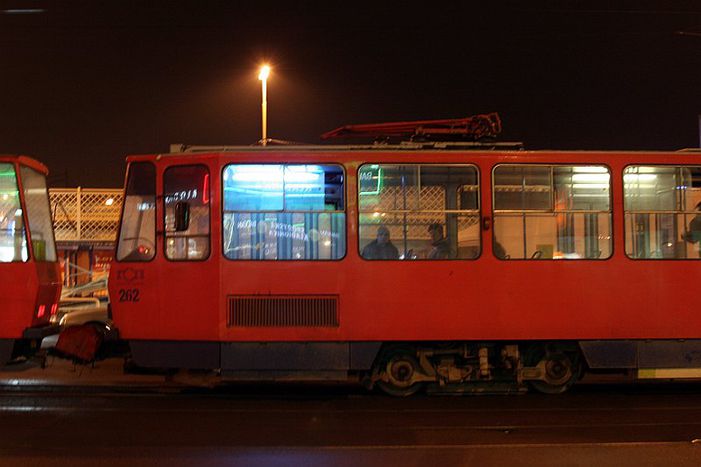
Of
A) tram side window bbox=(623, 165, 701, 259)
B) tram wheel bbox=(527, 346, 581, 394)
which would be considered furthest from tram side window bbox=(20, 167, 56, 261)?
tram side window bbox=(623, 165, 701, 259)

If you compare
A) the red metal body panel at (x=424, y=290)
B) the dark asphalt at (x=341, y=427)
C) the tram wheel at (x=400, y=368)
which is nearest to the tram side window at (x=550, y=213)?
the red metal body panel at (x=424, y=290)

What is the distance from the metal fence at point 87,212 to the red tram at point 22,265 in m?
8.32

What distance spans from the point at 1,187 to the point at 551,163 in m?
6.69

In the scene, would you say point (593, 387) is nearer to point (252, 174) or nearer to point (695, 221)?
point (695, 221)

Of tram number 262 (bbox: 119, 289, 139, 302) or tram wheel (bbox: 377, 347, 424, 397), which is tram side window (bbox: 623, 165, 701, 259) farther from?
tram number 262 (bbox: 119, 289, 139, 302)

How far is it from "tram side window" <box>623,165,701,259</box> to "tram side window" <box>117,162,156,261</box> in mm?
5618

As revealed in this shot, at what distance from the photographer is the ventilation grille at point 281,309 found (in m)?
7.42

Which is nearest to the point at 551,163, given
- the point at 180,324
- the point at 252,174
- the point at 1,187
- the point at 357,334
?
the point at 357,334

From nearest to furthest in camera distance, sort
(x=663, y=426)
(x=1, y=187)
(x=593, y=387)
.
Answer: (x=663, y=426) → (x=1, y=187) → (x=593, y=387)

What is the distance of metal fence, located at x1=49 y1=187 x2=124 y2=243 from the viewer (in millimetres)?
16344

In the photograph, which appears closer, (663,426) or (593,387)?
(663,426)

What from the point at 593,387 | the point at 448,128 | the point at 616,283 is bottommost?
the point at 593,387

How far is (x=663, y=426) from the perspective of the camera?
259 inches

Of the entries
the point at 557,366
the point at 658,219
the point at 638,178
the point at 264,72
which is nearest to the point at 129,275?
the point at 557,366
